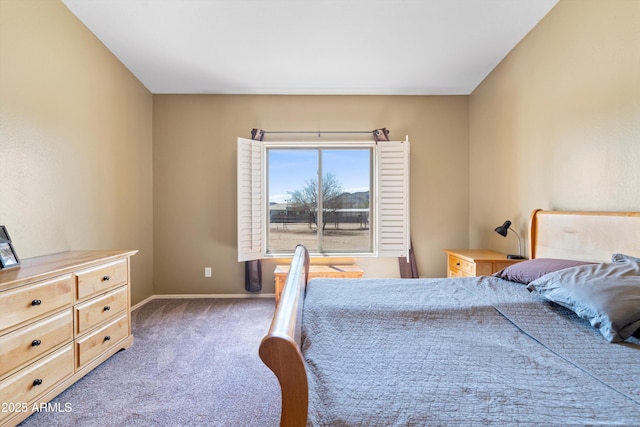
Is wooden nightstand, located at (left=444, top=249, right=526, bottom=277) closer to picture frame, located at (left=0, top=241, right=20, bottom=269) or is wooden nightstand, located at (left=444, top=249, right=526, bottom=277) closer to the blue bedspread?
the blue bedspread

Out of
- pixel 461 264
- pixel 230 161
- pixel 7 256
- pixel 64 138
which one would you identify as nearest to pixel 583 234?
pixel 461 264

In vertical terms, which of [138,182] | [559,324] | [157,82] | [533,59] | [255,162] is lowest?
[559,324]

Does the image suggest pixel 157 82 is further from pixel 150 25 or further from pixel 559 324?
pixel 559 324

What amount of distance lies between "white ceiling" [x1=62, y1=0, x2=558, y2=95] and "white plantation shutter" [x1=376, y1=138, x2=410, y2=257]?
809 millimetres

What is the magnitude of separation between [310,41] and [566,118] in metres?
2.21

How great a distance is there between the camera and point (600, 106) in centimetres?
186

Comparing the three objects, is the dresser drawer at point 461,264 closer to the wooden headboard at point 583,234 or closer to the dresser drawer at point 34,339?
the wooden headboard at point 583,234

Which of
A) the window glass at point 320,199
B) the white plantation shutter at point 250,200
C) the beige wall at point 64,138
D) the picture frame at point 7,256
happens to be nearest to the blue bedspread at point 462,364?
the picture frame at point 7,256

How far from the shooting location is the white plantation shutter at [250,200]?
11.0ft

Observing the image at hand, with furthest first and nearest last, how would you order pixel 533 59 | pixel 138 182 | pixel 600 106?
pixel 138 182, pixel 533 59, pixel 600 106

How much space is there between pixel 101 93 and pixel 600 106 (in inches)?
162

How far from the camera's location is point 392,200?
138 inches

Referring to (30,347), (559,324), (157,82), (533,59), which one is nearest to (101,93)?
(157,82)

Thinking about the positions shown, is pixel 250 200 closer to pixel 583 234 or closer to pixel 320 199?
pixel 320 199
